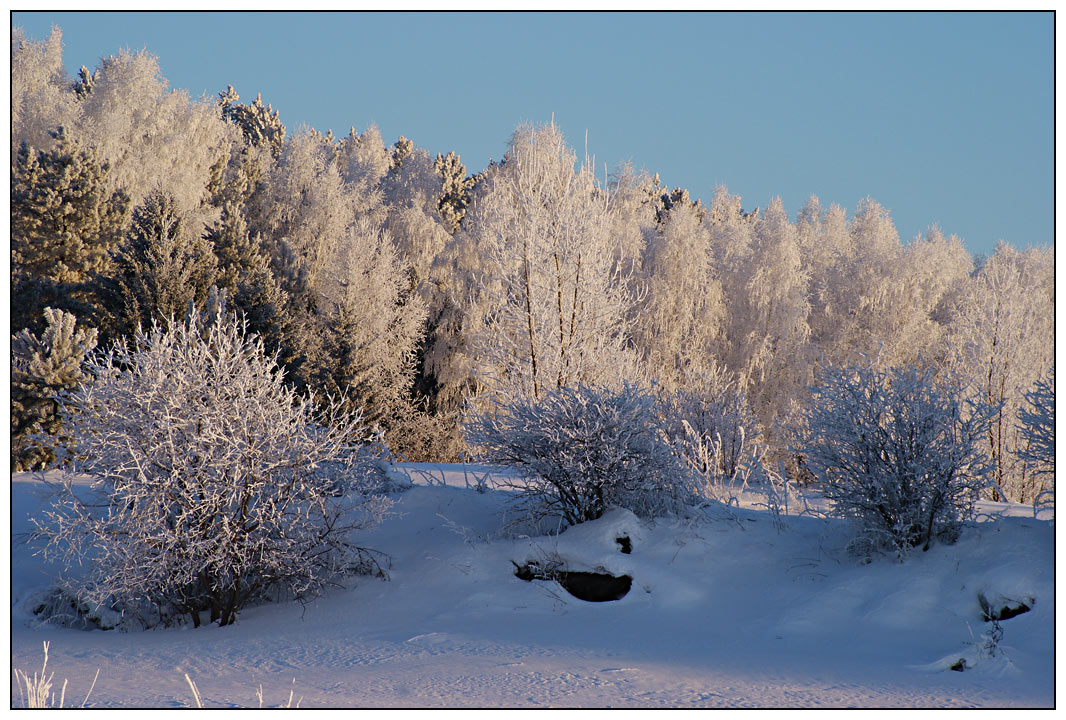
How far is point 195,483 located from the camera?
650 cm

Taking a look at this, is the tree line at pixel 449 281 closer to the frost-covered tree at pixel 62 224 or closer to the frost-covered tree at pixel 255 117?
the frost-covered tree at pixel 62 224

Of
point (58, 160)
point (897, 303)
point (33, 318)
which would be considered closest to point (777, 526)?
point (33, 318)

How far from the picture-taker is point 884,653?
17.3 feet

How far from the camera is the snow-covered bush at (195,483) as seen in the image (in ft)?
21.2

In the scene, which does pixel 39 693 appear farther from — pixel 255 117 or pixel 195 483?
pixel 255 117

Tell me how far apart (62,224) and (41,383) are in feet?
31.9

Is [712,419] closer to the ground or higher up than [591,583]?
higher up

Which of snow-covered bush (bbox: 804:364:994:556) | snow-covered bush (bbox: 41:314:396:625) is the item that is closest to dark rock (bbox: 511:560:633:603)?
snow-covered bush (bbox: 41:314:396:625)

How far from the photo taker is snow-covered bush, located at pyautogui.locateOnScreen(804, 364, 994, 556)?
6875mm

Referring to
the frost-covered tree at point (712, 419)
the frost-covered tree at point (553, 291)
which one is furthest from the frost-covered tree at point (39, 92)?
the frost-covered tree at point (712, 419)

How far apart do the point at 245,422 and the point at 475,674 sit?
293 cm

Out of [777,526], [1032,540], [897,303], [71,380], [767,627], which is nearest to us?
[767,627]

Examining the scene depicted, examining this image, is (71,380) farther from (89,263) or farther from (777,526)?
(777,526)

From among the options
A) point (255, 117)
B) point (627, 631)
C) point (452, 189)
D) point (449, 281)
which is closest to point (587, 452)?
point (627, 631)
